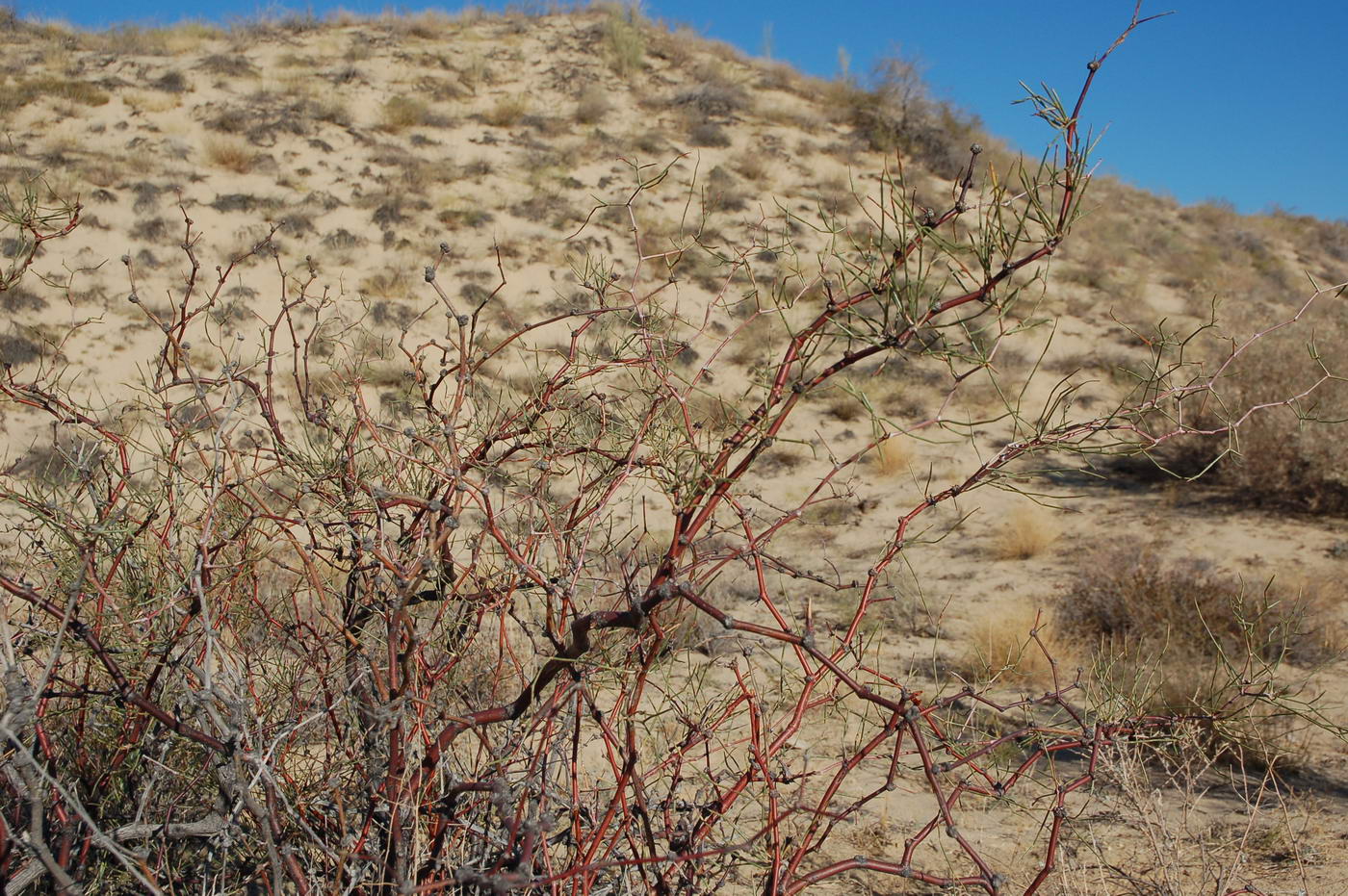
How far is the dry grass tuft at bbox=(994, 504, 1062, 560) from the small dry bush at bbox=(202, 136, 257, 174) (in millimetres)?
14693

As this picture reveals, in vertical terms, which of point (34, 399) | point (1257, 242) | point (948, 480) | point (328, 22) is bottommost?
point (948, 480)

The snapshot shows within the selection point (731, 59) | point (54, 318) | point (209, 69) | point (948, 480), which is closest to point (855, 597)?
point (948, 480)

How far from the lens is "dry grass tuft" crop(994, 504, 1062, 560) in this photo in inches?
290

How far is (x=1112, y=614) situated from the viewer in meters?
5.41

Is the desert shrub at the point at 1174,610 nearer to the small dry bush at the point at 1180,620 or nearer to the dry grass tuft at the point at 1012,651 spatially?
the small dry bush at the point at 1180,620

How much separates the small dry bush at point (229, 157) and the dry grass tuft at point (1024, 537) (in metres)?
14.7

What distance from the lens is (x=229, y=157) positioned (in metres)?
15.9

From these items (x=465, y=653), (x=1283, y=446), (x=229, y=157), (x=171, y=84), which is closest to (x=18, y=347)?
(x=229, y=157)

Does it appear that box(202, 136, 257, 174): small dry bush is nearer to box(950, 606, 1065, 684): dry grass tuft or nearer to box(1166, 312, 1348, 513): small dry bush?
box(950, 606, 1065, 684): dry grass tuft

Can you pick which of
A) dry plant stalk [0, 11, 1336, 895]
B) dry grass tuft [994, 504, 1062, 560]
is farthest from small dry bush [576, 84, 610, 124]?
dry plant stalk [0, 11, 1336, 895]

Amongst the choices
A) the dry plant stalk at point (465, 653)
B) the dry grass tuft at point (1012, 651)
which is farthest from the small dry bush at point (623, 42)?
the dry plant stalk at point (465, 653)

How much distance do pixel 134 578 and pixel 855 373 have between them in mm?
10663

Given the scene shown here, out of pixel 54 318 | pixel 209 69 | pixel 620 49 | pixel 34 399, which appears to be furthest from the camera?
pixel 620 49

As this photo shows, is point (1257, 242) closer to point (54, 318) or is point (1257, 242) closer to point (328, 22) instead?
point (328, 22)
